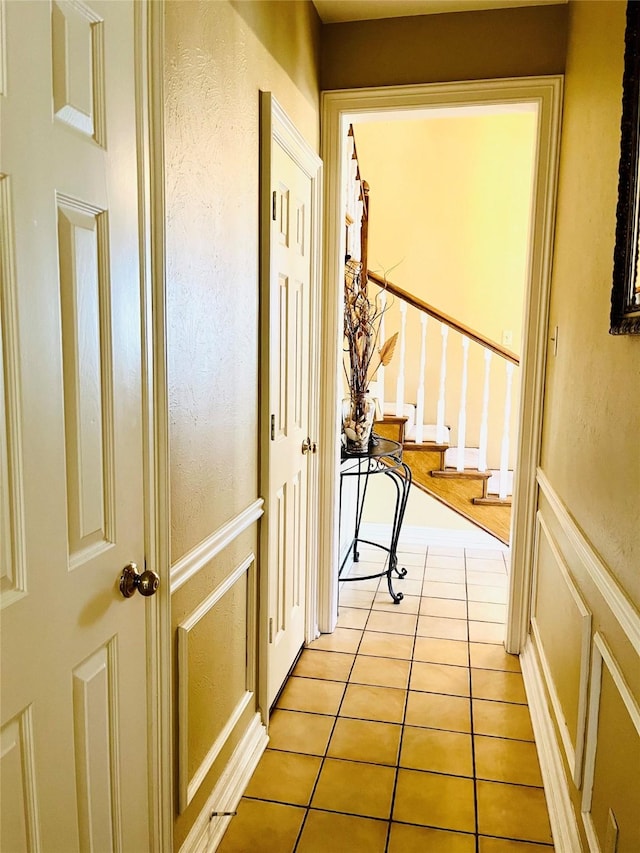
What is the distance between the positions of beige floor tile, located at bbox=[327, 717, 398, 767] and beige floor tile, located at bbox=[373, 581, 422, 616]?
98 centimetres

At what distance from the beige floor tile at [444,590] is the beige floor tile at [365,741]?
1.25 metres

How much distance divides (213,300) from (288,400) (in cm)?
79

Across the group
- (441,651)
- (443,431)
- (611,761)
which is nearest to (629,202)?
(611,761)

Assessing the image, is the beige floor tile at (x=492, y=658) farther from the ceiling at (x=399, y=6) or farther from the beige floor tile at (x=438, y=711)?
the ceiling at (x=399, y=6)

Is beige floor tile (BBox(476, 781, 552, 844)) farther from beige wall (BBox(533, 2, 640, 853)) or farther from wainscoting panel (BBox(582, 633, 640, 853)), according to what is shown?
wainscoting panel (BBox(582, 633, 640, 853))

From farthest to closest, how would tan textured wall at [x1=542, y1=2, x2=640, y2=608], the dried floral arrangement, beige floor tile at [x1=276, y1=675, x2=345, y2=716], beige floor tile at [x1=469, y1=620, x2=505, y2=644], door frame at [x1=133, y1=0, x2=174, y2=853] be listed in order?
the dried floral arrangement, beige floor tile at [x1=469, y1=620, x2=505, y2=644], beige floor tile at [x1=276, y1=675, x2=345, y2=716], tan textured wall at [x1=542, y1=2, x2=640, y2=608], door frame at [x1=133, y1=0, x2=174, y2=853]

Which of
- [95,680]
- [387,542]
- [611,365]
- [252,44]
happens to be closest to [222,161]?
[252,44]

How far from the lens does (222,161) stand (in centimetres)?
164

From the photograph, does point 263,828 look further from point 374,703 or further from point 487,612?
point 487,612

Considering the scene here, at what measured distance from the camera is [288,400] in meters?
2.36

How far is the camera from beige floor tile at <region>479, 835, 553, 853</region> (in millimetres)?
1749

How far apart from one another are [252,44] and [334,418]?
1498 millimetres

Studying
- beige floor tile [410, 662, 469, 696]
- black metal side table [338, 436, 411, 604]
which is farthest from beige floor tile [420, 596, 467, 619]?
beige floor tile [410, 662, 469, 696]

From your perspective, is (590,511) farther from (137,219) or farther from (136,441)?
(137,219)
